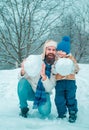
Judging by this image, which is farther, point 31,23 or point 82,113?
point 31,23

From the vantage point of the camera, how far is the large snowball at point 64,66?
395cm

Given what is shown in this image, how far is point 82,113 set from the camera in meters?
4.57

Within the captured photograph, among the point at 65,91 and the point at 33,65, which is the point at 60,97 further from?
the point at 33,65

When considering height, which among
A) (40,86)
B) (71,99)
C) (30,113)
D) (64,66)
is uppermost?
(64,66)

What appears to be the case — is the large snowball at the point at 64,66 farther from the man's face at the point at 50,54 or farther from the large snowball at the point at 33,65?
the large snowball at the point at 33,65

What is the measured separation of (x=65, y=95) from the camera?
162 inches

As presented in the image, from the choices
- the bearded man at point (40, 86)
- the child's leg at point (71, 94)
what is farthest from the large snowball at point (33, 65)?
the child's leg at point (71, 94)

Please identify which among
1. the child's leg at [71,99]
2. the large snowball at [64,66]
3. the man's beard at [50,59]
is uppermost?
the man's beard at [50,59]

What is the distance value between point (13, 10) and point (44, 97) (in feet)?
58.3

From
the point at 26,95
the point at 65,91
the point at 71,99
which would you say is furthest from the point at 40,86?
the point at 71,99


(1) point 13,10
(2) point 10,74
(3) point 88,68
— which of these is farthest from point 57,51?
(1) point 13,10

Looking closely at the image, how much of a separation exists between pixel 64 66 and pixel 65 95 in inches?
16.2

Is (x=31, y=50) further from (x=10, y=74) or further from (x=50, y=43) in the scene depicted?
(x=50, y=43)

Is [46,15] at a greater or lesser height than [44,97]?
greater
